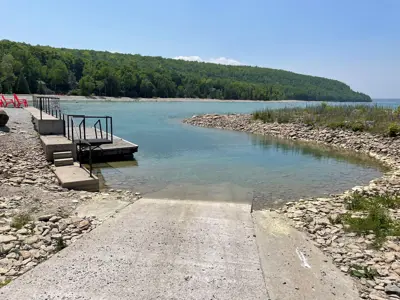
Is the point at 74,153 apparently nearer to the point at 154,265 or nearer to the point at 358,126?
the point at 154,265

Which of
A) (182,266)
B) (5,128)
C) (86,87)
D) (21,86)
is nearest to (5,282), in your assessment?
(182,266)

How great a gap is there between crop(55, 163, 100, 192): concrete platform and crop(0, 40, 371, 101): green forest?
75656 millimetres

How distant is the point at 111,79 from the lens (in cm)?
11306

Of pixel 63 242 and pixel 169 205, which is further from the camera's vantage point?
pixel 169 205

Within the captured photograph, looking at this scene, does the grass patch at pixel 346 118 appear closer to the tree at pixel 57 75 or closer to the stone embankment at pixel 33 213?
the stone embankment at pixel 33 213

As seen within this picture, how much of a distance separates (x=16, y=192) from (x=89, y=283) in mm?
4835

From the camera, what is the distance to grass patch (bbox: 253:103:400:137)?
69.7 feet

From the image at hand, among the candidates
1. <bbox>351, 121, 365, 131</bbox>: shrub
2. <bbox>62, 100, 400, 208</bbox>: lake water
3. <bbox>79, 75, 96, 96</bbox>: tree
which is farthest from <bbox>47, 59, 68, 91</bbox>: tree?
<bbox>351, 121, 365, 131</bbox>: shrub

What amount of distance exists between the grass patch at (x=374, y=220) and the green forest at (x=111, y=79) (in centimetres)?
8204

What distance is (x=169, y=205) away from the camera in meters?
7.70

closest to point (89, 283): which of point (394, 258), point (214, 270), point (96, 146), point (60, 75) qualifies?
point (214, 270)

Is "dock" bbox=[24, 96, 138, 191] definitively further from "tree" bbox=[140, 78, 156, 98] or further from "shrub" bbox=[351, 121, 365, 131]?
"tree" bbox=[140, 78, 156, 98]

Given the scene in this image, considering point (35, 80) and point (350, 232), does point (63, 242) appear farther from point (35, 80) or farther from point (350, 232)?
point (35, 80)

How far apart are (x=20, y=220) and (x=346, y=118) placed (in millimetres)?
24012
